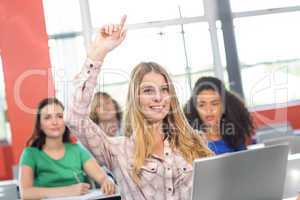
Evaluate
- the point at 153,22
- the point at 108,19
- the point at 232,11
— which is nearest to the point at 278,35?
the point at 232,11

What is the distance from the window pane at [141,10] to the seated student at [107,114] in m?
1.07

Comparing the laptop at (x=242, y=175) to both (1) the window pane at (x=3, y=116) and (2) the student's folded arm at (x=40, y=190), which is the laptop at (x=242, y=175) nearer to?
(2) the student's folded arm at (x=40, y=190)

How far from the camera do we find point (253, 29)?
4574mm

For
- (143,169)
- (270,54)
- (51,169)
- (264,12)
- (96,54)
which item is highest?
(264,12)

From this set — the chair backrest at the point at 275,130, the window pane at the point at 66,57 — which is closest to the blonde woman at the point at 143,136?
the window pane at the point at 66,57

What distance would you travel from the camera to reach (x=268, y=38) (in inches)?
182

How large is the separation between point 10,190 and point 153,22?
223cm

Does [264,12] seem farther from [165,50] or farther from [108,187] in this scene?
[108,187]

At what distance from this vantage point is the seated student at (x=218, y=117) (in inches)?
99.3

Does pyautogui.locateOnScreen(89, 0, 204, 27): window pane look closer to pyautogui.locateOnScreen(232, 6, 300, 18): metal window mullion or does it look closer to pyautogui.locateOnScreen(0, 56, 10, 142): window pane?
pyautogui.locateOnScreen(232, 6, 300, 18): metal window mullion

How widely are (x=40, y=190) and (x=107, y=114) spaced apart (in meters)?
0.87

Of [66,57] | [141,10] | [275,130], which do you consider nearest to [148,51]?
[141,10]

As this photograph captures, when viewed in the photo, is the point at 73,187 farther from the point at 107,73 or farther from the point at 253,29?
the point at 253,29

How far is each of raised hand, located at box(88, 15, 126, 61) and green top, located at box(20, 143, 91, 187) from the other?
1165 mm
